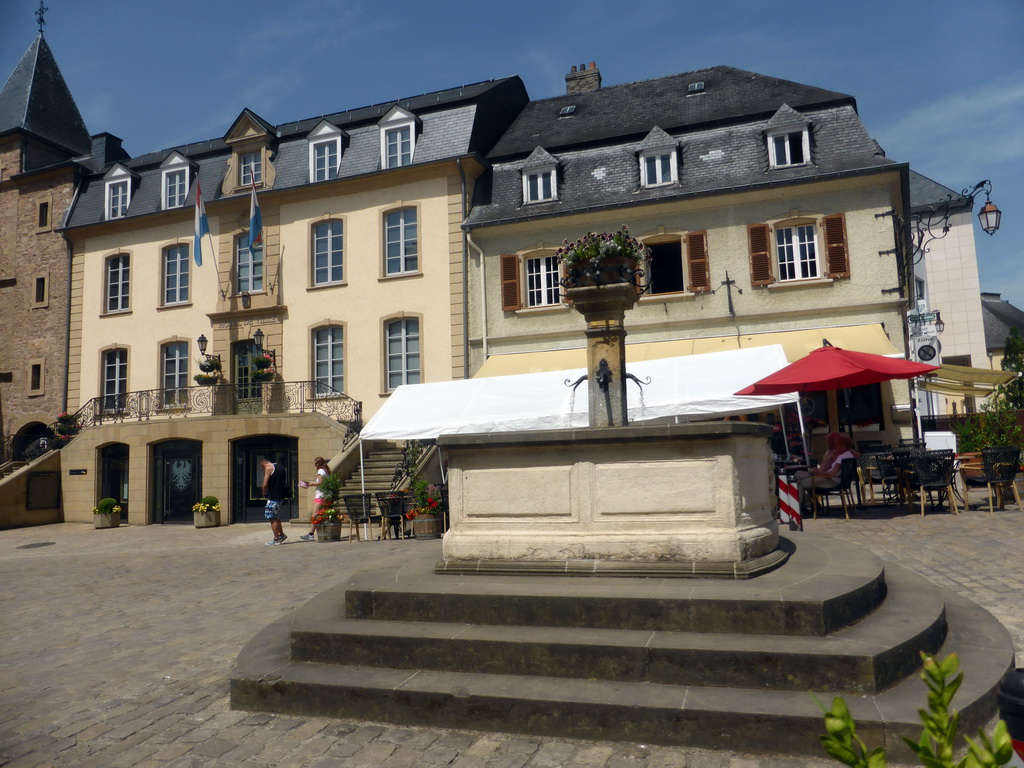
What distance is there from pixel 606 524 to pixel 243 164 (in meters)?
21.6

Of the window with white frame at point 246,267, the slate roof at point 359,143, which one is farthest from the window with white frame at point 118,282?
the window with white frame at point 246,267

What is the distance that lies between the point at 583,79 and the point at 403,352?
452 inches

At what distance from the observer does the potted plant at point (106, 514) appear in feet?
65.6

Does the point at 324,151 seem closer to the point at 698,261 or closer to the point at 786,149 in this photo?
the point at 698,261

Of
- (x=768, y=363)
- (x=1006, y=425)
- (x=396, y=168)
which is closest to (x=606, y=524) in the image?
(x=768, y=363)

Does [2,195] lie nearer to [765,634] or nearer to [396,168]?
[396,168]

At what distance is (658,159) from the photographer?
1939 cm

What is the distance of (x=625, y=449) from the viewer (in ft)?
17.5

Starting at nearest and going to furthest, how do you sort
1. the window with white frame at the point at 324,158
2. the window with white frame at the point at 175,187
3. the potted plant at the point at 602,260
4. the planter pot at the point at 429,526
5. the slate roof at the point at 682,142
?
1. the potted plant at the point at 602,260
2. the planter pot at the point at 429,526
3. the slate roof at the point at 682,142
4. the window with white frame at the point at 324,158
5. the window with white frame at the point at 175,187

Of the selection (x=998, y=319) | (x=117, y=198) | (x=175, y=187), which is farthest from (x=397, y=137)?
(x=998, y=319)

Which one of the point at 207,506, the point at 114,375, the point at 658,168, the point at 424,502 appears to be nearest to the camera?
the point at 424,502

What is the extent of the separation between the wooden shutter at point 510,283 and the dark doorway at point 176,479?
920 cm

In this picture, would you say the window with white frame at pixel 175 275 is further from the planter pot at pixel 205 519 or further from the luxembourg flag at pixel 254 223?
the planter pot at pixel 205 519

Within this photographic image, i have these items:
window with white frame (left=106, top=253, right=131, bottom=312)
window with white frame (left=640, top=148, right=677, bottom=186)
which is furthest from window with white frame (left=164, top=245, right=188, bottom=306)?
window with white frame (left=640, top=148, right=677, bottom=186)
